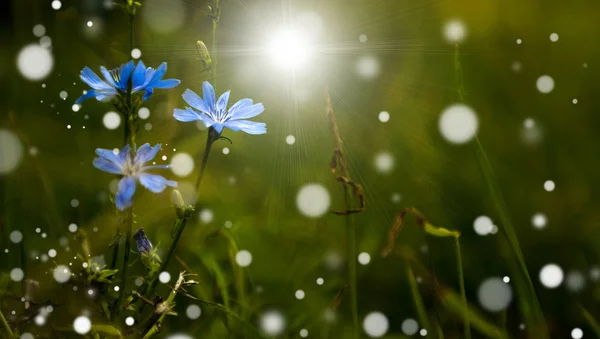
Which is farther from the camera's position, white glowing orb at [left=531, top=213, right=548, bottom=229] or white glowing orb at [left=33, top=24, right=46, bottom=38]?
white glowing orb at [left=33, top=24, right=46, bottom=38]

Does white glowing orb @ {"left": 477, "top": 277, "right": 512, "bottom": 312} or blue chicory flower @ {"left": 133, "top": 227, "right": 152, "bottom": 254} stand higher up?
blue chicory flower @ {"left": 133, "top": 227, "right": 152, "bottom": 254}

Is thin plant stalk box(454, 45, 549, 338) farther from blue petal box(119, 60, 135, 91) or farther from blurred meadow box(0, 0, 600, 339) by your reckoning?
blue petal box(119, 60, 135, 91)

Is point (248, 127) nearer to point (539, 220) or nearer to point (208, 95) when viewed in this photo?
point (208, 95)

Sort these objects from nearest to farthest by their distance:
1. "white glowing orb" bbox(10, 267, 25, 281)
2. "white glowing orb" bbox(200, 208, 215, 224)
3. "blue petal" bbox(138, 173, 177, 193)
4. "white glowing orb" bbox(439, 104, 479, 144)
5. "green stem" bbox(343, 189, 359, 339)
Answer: "blue petal" bbox(138, 173, 177, 193) < "green stem" bbox(343, 189, 359, 339) < "white glowing orb" bbox(10, 267, 25, 281) < "white glowing orb" bbox(200, 208, 215, 224) < "white glowing orb" bbox(439, 104, 479, 144)

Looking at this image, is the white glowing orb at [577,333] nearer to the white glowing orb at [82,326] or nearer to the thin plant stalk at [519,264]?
the thin plant stalk at [519,264]

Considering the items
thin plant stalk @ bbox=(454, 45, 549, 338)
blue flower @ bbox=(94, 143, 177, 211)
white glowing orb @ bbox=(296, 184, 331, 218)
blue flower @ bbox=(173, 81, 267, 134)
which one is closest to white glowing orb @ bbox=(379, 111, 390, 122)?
white glowing orb @ bbox=(296, 184, 331, 218)

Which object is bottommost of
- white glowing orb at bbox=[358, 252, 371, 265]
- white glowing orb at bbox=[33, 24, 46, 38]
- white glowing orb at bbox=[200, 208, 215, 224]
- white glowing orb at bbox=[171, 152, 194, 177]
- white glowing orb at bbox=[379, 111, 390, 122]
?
white glowing orb at bbox=[358, 252, 371, 265]
